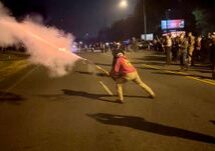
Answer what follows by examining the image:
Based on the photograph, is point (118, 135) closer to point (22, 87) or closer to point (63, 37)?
point (22, 87)

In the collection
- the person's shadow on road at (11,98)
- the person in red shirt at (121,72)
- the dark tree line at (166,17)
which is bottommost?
the person's shadow on road at (11,98)

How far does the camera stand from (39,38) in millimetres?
30125

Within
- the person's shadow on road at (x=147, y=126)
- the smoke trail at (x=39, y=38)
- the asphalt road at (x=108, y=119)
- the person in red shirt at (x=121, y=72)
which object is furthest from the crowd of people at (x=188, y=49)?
the person's shadow on road at (x=147, y=126)

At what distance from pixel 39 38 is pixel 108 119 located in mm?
20383

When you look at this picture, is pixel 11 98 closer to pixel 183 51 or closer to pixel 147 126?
pixel 147 126

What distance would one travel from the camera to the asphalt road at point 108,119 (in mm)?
8203

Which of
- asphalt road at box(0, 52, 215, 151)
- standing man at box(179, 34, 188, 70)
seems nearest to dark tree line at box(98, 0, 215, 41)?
standing man at box(179, 34, 188, 70)

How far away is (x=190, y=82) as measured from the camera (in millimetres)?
17922

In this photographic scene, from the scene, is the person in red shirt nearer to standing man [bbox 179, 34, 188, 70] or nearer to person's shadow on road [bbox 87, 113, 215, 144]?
person's shadow on road [bbox 87, 113, 215, 144]

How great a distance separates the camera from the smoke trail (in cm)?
2463

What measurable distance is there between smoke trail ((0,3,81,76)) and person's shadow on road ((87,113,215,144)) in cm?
1334

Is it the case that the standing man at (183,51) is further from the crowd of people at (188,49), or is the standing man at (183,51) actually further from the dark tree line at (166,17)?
the dark tree line at (166,17)

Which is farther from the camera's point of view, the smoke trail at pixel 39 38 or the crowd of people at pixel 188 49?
the smoke trail at pixel 39 38

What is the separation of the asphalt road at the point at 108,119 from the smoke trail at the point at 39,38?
8.36 meters
